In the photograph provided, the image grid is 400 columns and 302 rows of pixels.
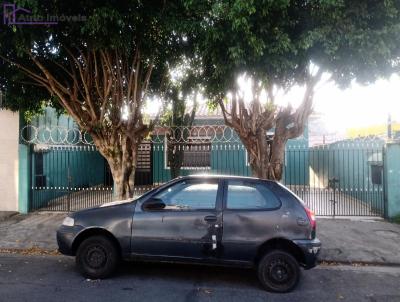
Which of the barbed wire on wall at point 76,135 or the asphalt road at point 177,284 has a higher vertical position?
the barbed wire on wall at point 76,135

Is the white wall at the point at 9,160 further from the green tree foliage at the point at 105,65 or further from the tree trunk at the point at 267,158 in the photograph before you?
the tree trunk at the point at 267,158

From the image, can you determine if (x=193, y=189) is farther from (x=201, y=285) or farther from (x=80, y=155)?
(x=80, y=155)

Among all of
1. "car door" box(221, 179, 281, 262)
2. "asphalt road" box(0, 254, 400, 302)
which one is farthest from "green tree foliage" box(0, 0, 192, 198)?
"car door" box(221, 179, 281, 262)

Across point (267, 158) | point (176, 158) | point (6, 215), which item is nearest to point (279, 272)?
point (267, 158)

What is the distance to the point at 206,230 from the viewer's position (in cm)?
555

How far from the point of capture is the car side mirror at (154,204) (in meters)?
5.73

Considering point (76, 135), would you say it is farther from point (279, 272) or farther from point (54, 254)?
point (279, 272)

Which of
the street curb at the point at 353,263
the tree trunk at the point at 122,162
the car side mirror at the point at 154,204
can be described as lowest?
the street curb at the point at 353,263

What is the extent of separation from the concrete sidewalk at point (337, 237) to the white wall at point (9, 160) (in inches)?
30.4

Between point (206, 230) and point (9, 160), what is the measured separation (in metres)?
8.08

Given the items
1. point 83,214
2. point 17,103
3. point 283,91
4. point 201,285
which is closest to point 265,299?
point 201,285

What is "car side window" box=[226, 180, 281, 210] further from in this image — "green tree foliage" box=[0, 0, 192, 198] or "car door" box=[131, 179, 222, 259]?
"green tree foliage" box=[0, 0, 192, 198]

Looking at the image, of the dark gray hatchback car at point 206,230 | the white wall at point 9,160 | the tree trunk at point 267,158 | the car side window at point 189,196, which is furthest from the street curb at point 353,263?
the white wall at point 9,160

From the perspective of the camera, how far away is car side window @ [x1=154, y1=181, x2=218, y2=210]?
5.72 m
